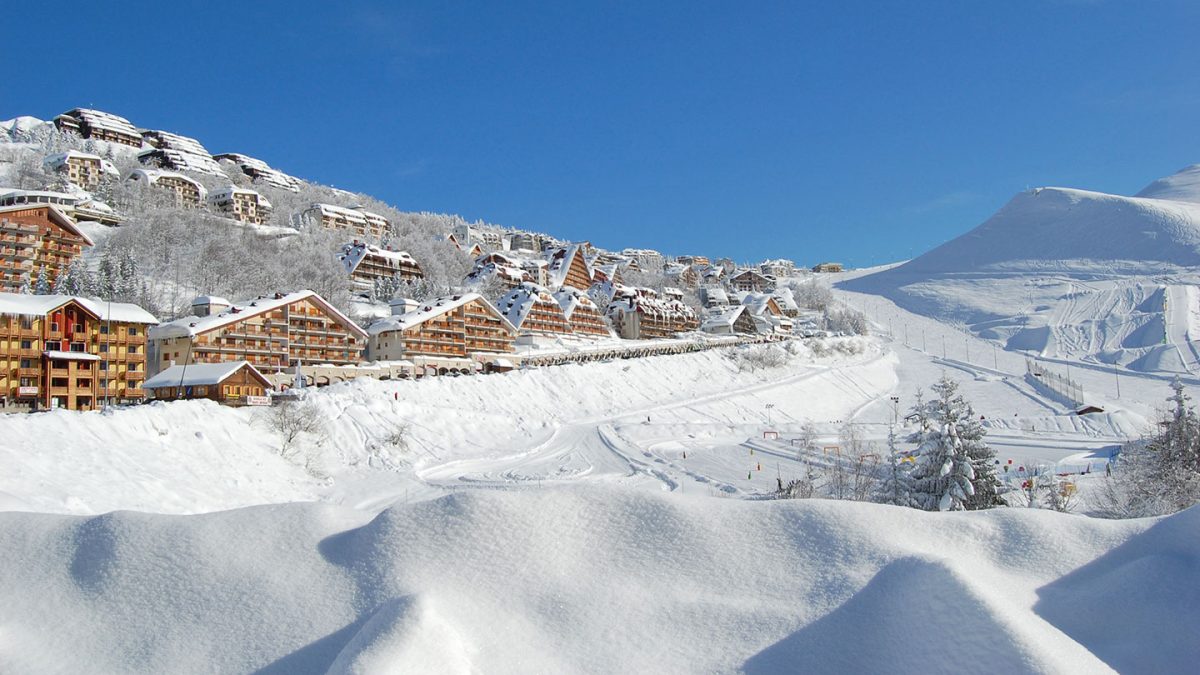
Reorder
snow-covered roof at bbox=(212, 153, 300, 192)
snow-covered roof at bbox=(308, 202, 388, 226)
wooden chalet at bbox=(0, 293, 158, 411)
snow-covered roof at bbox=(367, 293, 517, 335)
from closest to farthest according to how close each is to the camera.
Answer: wooden chalet at bbox=(0, 293, 158, 411) → snow-covered roof at bbox=(367, 293, 517, 335) → snow-covered roof at bbox=(308, 202, 388, 226) → snow-covered roof at bbox=(212, 153, 300, 192)

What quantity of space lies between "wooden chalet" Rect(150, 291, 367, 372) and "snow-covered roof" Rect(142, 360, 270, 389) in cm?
1051

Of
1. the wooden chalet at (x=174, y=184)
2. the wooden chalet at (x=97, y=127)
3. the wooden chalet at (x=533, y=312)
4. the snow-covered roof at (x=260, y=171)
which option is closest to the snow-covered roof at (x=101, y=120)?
the wooden chalet at (x=97, y=127)

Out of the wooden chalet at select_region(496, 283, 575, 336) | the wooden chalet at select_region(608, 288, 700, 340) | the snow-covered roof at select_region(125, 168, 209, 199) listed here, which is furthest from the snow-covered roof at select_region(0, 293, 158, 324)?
the snow-covered roof at select_region(125, 168, 209, 199)

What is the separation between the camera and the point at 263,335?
50.5 metres

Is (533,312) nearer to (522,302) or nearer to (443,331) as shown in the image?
(522,302)

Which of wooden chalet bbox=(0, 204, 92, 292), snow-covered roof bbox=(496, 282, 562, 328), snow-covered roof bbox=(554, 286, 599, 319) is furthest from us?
snow-covered roof bbox=(554, 286, 599, 319)

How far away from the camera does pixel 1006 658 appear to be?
411cm

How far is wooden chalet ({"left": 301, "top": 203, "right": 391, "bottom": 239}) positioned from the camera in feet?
366

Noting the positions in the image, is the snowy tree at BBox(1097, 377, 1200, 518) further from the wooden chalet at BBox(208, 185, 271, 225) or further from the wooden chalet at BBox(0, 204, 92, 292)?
the wooden chalet at BBox(208, 185, 271, 225)

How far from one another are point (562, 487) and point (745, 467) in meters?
31.4

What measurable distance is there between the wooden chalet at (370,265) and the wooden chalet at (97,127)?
6391cm

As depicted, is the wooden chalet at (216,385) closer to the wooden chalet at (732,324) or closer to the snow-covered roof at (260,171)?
the wooden chalet at (732,324)

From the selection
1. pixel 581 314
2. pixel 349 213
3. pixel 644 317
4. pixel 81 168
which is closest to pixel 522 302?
pixel 581 314

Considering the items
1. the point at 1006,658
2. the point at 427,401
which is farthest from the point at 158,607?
the point at 427,401
